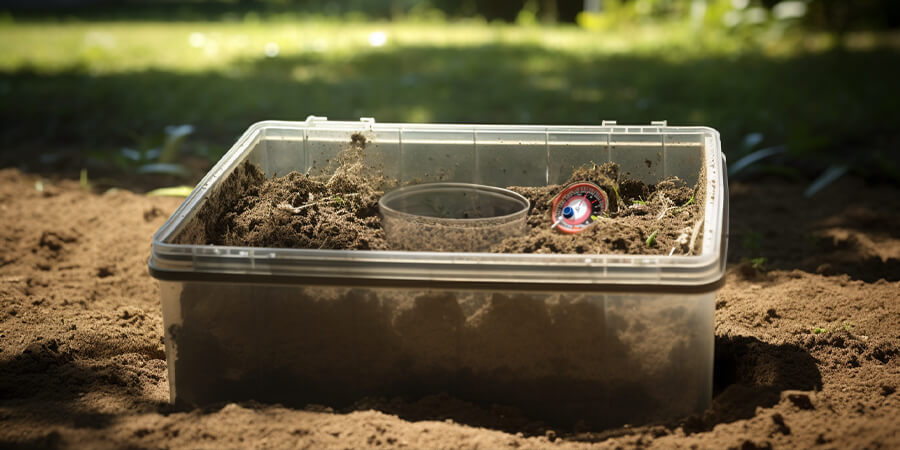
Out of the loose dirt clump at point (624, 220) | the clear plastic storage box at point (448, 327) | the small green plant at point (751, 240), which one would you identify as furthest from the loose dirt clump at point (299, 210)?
the small green plant at point (751, 240)

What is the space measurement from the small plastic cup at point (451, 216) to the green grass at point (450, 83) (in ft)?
6.67

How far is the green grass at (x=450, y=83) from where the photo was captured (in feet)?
16.2

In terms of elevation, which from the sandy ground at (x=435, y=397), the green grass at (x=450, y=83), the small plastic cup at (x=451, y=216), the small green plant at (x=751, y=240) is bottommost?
the sandy ground at (x=435, y=397)

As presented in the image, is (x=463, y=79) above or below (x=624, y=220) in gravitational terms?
above

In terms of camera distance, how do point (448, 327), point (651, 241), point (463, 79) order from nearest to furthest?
point (448, 327), point (651, 241), point (463, 79)

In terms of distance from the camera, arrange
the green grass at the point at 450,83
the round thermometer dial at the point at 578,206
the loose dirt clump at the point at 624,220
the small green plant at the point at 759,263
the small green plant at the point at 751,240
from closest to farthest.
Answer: the loose dirt clump at the point at 624,220, the round thermometer dial at the point at 578,206, the small green plant at the point at 759,263, the small green plant at the point at 751,240, the green grass at the point at 450,83

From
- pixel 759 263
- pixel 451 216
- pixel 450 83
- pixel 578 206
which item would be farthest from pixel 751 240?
pixel 450 83

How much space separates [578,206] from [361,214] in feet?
2.25

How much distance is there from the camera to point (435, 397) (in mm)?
1954

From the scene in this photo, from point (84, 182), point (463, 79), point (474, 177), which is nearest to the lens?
point (474, 177)

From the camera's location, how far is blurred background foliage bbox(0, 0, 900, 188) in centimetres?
456

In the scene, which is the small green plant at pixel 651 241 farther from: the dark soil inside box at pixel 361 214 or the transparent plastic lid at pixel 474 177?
the transparent plastic lid at pixel 474 177

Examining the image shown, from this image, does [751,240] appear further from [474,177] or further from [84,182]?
[84,182]

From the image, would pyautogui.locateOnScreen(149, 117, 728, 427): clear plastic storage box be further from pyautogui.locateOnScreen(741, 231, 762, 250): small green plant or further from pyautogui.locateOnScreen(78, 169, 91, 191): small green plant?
pyautogui.locateOnScreen(78, 169, 91, 191): small green plant
